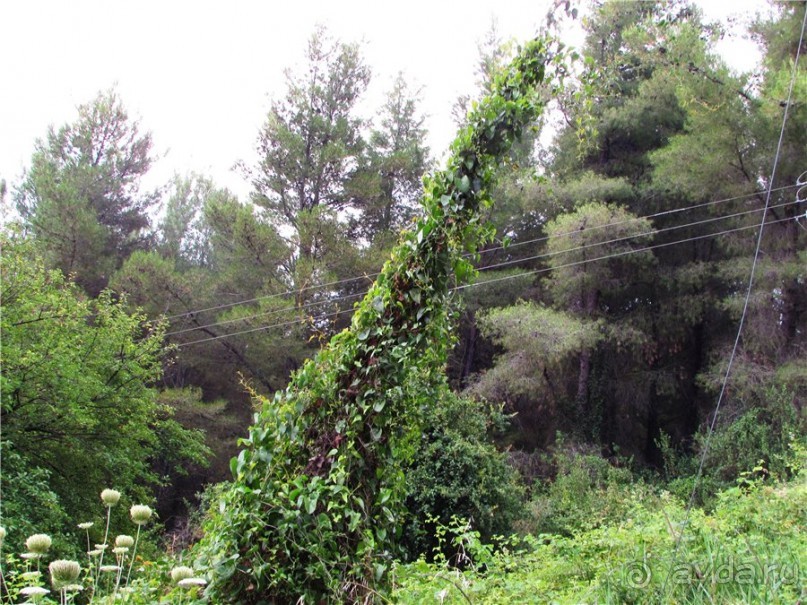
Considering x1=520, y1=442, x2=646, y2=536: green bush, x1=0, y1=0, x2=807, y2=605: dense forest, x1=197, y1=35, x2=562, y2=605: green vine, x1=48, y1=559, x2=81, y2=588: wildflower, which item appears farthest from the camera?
x1=520, y1=442, x2=646, y2=536: green bush

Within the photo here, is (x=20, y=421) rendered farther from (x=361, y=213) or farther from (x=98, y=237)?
(x=361, y=213)

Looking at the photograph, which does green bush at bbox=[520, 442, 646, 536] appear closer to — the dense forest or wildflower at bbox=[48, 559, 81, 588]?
the dense forest

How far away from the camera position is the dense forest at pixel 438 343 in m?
1.90

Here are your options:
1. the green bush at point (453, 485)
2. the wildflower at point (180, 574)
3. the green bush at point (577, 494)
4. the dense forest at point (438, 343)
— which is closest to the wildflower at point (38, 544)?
the dense forest at point (438, 343)

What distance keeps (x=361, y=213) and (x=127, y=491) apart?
7.75 meters

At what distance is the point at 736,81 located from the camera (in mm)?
9156

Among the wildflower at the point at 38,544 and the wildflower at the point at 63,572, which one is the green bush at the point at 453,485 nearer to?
the wildflower at the point at 38,544

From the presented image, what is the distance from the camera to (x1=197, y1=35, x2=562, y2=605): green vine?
5.47 ft

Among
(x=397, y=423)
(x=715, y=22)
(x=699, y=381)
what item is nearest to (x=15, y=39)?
(x=397, y=423)

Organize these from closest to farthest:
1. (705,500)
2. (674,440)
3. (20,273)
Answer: (20,273), (705,500), (674,440)

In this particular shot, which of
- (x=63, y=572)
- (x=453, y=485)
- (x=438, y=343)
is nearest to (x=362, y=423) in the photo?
(x=438, y=343)

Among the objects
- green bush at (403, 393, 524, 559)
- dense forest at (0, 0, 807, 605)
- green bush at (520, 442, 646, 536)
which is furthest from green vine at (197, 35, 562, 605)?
green bush at (520, 442, 646, 536)

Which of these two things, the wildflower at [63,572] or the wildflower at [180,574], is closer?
the wildflower at [63,572]

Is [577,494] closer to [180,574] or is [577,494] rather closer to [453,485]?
[453,485]
